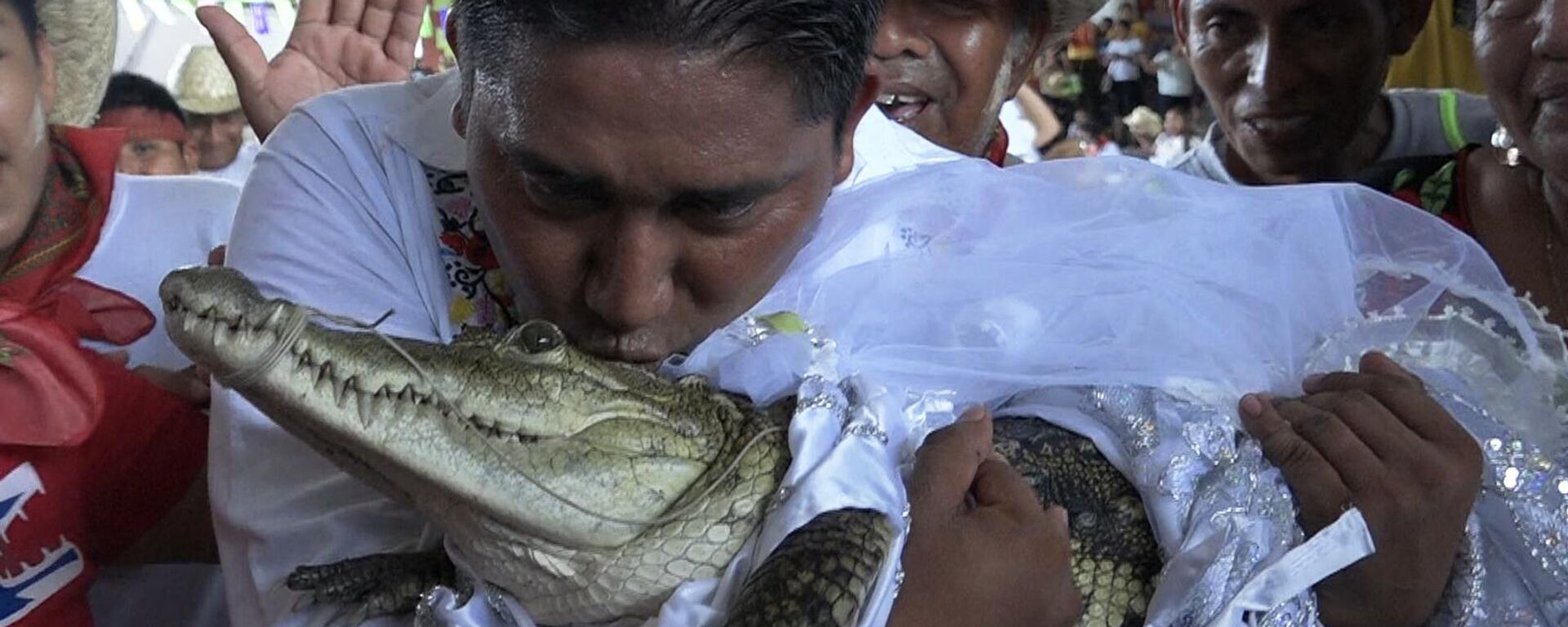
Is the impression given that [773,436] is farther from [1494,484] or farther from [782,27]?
[1494,484]

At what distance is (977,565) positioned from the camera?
1.01 m

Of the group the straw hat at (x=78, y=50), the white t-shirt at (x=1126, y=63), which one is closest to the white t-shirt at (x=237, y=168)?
the straw hat at (x=78, y=50)

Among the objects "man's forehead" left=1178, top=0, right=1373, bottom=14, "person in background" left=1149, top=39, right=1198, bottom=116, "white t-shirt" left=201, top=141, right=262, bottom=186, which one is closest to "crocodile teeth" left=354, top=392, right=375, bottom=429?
"man's forehead" left=1178, top=0, right=1373, bottom=14

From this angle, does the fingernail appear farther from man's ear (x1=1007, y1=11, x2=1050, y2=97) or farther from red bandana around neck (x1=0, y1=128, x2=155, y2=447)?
red bandana around neck (x1=0, y1=128, x2=155, y2=447)

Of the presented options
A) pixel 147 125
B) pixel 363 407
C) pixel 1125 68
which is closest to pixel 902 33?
pixel 363 407

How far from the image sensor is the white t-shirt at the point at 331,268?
1.11 metres

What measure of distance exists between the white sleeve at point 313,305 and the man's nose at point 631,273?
15 cm

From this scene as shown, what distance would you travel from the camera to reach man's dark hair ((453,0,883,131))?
1026mm

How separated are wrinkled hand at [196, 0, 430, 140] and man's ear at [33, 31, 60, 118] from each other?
0.85 ft

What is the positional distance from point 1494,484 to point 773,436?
62 centimetres

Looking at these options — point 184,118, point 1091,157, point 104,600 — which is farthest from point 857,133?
point 184,118

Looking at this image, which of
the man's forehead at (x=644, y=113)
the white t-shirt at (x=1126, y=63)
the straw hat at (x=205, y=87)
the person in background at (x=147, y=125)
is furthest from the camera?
the white t-shirt at (x=1126, y=63)

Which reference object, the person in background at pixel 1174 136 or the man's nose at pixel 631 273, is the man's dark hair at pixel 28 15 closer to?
the man's nose at pixel 631 273

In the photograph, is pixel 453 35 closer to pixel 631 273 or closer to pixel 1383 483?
pixel 631 273
